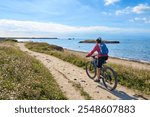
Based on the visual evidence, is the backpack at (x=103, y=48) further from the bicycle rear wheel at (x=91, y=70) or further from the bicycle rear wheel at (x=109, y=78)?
the bicycle rear wheel at (x=91, y=70)

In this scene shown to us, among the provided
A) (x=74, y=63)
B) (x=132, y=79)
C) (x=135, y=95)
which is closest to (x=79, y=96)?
(x=135, y=95)

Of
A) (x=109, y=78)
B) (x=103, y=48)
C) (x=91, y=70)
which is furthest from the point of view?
(x=91, y=70)

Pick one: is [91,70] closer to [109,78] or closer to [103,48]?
[109,78]

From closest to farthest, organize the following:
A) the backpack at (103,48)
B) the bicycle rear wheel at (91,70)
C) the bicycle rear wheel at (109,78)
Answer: the bicycle rear wheel at (109,78) → the backpack at (103,48) → the bicycle rear wheel at (91,70)

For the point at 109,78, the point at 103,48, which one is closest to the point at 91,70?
the point at 109,78

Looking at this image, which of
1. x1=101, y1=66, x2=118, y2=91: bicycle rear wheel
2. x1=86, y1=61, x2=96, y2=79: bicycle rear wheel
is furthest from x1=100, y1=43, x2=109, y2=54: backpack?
x1=86, y1=61, x2=96, y2=79: bicycle rear wheel

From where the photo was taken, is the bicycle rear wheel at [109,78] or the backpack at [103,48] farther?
the backpack at [103,48]

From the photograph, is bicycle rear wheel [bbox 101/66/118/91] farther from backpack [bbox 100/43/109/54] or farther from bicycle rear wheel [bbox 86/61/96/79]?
bicycle rear wheel [bbox 86/61/96/79]

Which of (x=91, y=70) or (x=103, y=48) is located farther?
(x=91, y=70)

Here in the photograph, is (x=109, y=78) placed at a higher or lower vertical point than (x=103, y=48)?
lower

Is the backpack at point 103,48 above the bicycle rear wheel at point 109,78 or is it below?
above

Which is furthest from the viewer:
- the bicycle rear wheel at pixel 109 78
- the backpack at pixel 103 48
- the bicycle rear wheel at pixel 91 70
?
the bicycle rear wheel at pixel 91 70

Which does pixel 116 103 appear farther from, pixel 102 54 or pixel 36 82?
pixel 36 82

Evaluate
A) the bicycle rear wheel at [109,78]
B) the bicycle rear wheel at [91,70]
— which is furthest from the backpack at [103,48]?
the bicycle rear wheel at [91,70]
